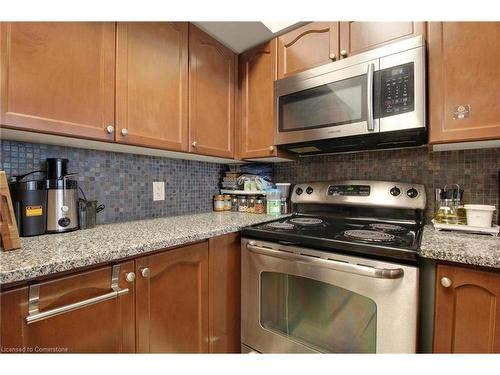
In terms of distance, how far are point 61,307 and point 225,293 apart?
0.68 m

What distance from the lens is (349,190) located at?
1.50 m

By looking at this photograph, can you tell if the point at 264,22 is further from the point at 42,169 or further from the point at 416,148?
the point at 42,169

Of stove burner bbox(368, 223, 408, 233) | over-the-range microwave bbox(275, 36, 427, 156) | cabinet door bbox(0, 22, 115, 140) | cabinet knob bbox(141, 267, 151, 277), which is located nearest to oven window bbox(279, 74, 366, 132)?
over-the-range microwave bbox(275, 36, 427, 156)

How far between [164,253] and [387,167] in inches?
53.0

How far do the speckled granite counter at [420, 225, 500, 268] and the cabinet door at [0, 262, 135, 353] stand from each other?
1.05m

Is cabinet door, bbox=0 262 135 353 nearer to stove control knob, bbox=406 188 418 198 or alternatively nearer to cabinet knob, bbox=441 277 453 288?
cabinet knob, bbox=441 277 453 288

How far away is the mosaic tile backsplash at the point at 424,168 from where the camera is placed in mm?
1175

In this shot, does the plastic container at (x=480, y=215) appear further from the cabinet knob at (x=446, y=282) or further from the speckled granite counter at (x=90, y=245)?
the speckled granite counter at (x=90, y=245)

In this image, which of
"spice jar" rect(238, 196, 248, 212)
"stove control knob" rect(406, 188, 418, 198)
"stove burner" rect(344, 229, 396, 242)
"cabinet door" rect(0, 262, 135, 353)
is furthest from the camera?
"spice jar" rect(238, 196, 248, 212)

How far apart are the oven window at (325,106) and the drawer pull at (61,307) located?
1.18m

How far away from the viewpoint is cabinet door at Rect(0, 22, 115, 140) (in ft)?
2.58

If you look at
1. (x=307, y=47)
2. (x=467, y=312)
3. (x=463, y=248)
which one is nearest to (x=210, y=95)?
(x=307, y=47)

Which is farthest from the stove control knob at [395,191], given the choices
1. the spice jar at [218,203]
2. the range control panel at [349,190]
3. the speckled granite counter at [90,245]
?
the spice jar at [218,203]

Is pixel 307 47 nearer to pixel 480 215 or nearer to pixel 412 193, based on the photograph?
pixel 412 193
